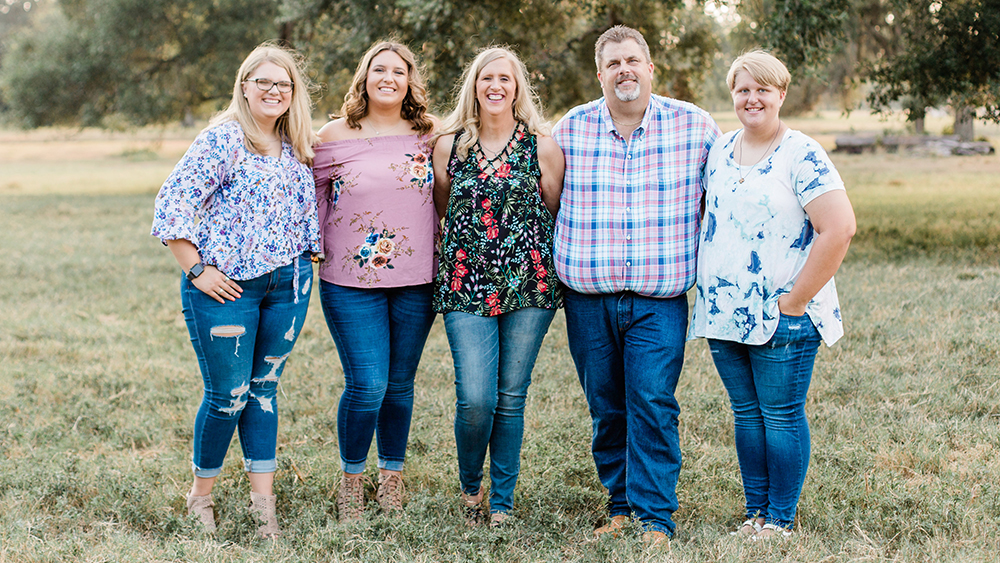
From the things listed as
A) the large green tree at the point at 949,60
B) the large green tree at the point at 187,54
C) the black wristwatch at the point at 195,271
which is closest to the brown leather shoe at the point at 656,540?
the black wristwatch at the point at 195,271

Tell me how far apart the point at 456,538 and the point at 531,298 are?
1092mm

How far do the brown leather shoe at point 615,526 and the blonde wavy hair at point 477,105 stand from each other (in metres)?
1.72

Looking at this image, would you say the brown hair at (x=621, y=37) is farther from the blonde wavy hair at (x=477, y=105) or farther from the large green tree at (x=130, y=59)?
the large green tree at (x=130, y=59)

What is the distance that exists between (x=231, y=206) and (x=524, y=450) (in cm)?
216

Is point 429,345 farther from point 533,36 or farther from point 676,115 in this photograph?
point 533,36

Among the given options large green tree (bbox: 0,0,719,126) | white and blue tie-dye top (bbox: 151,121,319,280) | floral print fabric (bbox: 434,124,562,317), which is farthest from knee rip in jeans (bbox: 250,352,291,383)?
large green tree (bbox: 0,0,719,126)

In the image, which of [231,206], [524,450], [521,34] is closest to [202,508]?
[231,206]

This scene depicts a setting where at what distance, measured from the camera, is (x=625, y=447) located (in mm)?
3814

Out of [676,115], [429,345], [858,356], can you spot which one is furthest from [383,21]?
[676,115]

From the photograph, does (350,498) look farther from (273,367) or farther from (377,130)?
(377,130)

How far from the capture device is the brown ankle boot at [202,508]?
374 centimetres

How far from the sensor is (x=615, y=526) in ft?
11.7

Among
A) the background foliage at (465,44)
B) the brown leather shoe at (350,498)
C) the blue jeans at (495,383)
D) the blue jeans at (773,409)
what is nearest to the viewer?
the blue jeans at (773,409)

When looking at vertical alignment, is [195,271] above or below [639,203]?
A: below
